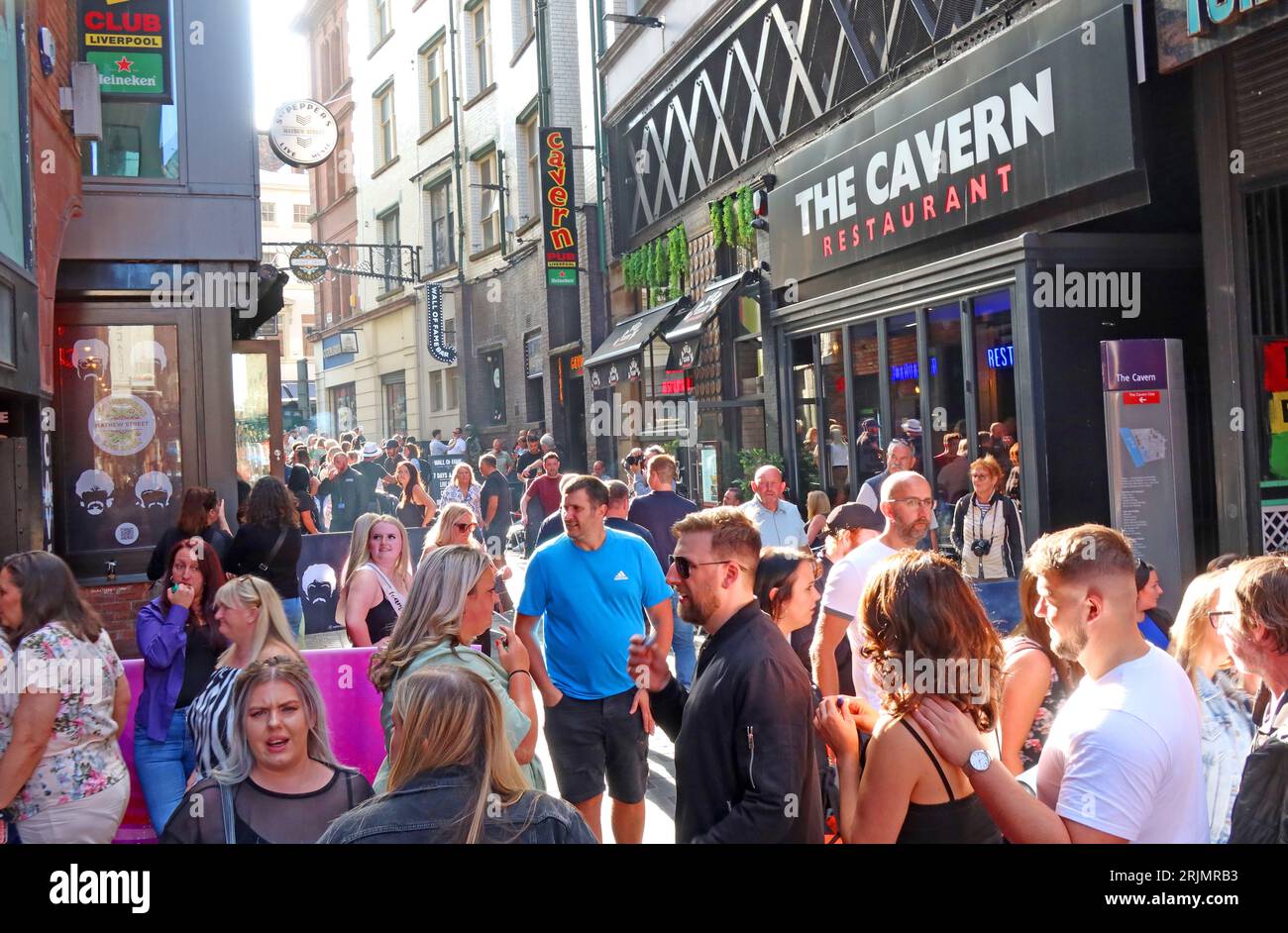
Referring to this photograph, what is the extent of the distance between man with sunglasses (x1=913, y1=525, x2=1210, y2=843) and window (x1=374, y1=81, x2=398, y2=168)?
17.9 m

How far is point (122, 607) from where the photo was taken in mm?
10219

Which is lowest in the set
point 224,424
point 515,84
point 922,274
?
point 224,424

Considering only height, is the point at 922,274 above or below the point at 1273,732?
above

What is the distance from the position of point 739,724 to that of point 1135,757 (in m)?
0.98

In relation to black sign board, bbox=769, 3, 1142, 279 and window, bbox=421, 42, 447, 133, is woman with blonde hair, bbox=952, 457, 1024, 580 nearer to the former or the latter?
black sign board, bbox=769, 3, 1142, 279

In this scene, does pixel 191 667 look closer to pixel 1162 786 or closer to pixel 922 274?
pixel 1162 786

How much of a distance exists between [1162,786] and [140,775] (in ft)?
13.1

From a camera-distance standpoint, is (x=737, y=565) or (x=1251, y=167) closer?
(x=737, y=565)

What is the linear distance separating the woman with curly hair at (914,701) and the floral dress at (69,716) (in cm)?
269

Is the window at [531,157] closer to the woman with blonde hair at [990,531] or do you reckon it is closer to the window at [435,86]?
the window at [435,86]

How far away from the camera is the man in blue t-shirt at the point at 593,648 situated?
5.21 meters

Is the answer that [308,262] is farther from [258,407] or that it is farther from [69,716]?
[69,716]

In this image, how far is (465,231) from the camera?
22922 mm
